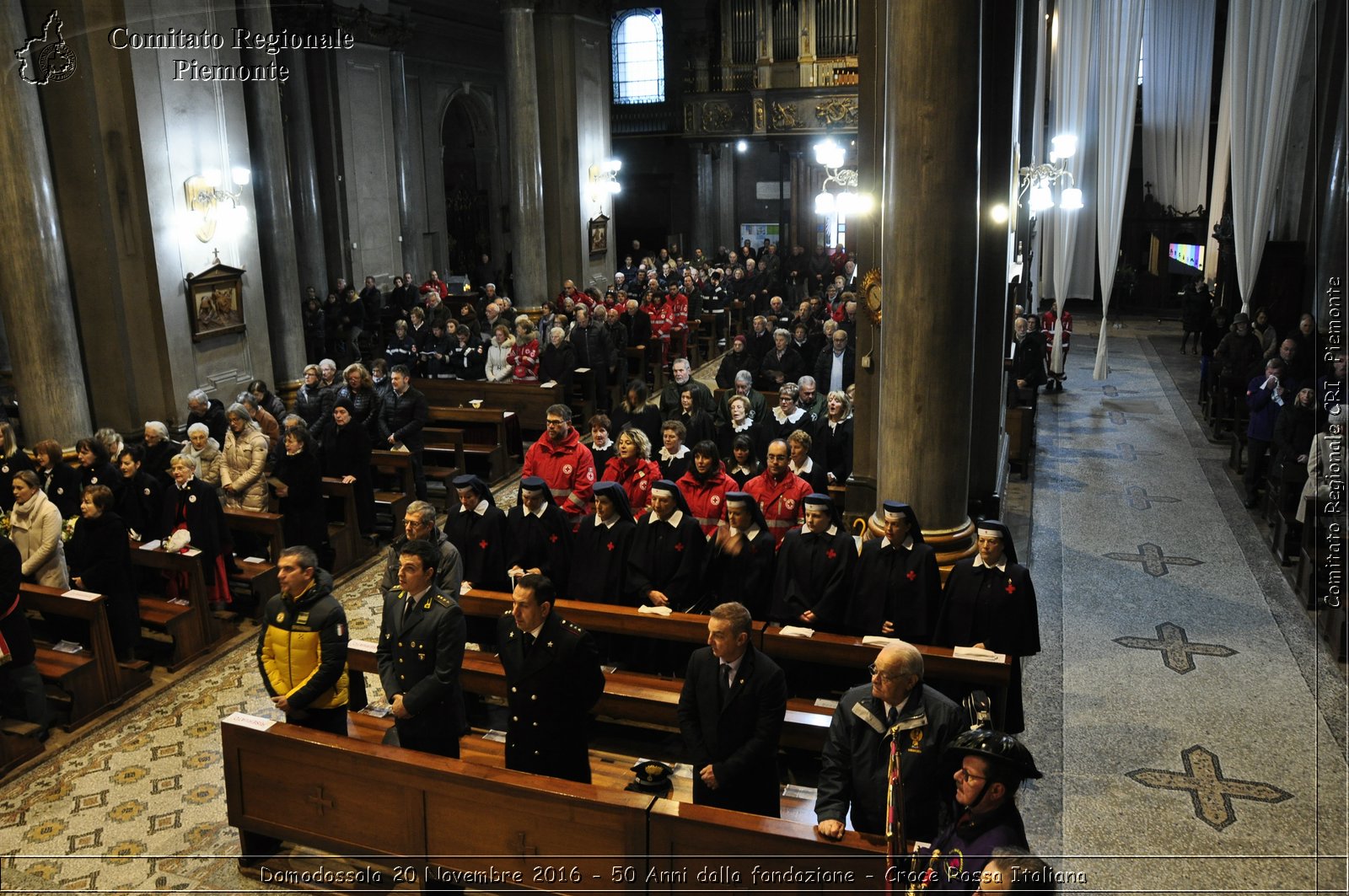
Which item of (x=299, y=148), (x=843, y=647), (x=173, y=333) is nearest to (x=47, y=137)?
(x=173, y=333)

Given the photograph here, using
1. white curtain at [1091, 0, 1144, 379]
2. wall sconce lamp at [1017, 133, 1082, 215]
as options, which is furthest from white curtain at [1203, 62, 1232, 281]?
white curtain at [1091, 0, 1144, 379]

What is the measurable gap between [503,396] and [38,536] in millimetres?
6700

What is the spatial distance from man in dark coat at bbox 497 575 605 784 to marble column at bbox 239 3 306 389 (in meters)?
10.4

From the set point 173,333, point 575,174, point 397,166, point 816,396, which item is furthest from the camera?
point 397,166

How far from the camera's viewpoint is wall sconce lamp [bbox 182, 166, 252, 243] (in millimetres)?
12172

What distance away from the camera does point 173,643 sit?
8.06m

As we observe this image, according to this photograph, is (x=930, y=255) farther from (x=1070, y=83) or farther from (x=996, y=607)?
(x=1070, y=83)

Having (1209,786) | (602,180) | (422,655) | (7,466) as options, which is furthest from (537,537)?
(602,180)

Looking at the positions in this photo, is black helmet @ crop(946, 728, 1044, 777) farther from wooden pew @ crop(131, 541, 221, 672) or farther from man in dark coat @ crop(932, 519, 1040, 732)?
wooden pew @ crop(131, 541, 221, 672)

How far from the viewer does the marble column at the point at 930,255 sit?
6.58 metres

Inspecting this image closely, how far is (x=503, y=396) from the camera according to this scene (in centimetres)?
1367

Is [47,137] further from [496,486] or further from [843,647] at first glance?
[843,647]

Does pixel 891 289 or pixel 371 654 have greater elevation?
pixel 891 289

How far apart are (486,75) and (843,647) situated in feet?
74.9
